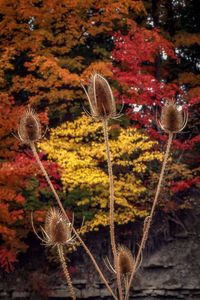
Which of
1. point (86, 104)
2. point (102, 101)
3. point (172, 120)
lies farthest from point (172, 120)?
point (86, 104)

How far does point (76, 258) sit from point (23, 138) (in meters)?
11.6

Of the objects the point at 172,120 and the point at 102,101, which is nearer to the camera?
the point at 102,101

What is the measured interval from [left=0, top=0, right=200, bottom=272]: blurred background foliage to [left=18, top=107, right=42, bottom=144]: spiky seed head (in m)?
6.57

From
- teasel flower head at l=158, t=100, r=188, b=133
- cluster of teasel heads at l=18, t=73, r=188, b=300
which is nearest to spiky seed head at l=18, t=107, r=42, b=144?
cluster of teasel heads at l=18, t=73, r=188, b=300

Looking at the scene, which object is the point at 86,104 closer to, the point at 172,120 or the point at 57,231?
the point at 172,120

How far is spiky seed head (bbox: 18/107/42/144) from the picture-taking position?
1.97m

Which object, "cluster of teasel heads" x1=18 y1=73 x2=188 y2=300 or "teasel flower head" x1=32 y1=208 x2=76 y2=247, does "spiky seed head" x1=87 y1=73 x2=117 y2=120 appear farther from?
"teasel flower head" x1=32 y1=208 x2=76 y2=247

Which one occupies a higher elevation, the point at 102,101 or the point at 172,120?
the point at 102,101

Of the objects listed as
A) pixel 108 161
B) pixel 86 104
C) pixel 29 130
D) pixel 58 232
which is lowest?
pixel 86 104

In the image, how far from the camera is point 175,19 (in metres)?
16.7

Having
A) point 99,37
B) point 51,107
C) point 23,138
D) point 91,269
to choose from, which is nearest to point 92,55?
point 99,37

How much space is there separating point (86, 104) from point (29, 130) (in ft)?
39.4

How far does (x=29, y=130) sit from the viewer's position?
6.49 feet

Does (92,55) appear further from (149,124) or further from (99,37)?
(149,124)
